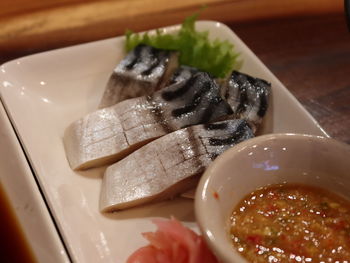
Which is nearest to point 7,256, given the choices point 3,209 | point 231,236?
point 3,209

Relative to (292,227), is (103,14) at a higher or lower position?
higher

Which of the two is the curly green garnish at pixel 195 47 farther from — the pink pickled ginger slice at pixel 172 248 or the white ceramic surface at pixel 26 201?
the pink pickled ginger slice at pixel 172 248

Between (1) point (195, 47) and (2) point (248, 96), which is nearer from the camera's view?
(2) point (248, 96)

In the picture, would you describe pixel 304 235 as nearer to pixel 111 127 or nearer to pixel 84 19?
pixel 111 127

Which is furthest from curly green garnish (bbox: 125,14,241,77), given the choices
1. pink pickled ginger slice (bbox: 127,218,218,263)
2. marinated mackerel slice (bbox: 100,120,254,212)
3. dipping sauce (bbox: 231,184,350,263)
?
pink pickled ginger slice (bbox: 127,218,218,263)

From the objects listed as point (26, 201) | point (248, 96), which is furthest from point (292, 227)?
point (26, 201)

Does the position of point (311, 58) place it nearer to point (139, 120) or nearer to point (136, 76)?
point (136, 76)
